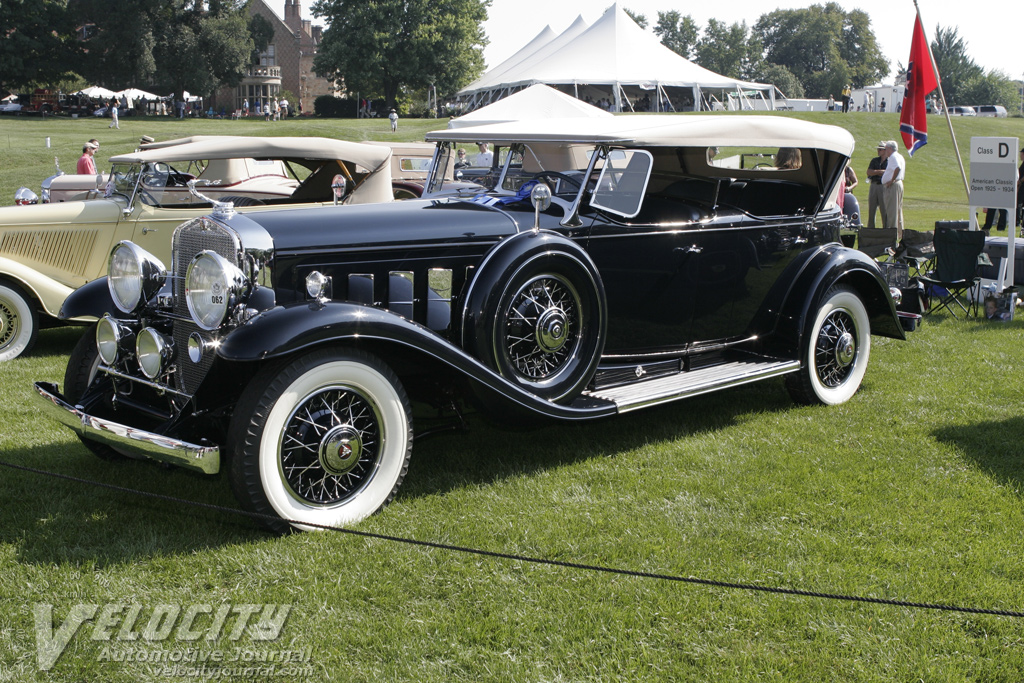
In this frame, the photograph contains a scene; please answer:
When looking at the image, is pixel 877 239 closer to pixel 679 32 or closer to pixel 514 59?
pixel 514 59

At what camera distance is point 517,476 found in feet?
15.9

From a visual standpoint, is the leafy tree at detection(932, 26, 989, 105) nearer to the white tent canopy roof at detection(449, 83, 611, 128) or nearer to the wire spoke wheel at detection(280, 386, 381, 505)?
the white tent canopy roof at detection(449, 83, 611, 128)

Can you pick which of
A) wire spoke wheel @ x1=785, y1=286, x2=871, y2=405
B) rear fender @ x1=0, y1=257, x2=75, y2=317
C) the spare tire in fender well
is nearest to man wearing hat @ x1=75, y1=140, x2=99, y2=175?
rear fender @ x1=0, y1=257, x2=75, y2=317

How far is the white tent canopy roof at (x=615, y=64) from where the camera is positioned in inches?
1729

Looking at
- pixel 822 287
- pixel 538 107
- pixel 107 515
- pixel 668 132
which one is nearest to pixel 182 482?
pixel 107 515

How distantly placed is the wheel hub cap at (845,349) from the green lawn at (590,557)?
1.36 feet

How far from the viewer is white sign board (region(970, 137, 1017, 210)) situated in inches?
379

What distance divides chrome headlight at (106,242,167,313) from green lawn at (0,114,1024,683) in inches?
36.0

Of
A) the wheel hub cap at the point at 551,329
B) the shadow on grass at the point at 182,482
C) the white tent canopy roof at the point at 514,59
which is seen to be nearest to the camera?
the shadow on grass at the point at 182,482

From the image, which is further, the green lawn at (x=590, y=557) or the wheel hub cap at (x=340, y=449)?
the wheel hub cap at (x=340, y=449)

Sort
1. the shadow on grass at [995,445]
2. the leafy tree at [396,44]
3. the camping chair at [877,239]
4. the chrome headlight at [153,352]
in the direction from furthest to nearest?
the leafy tree at [396,44] < the camping chair at [877,239] < the shadow on grass at [995,445] < the chrome headlight at [153,352]

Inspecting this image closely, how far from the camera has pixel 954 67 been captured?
113 m

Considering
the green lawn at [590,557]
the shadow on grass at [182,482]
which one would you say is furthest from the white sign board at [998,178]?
the shadow on grass at [182,482]

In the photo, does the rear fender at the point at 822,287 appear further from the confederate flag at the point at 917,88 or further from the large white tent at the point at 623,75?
the large white tent at the point at 623,75
